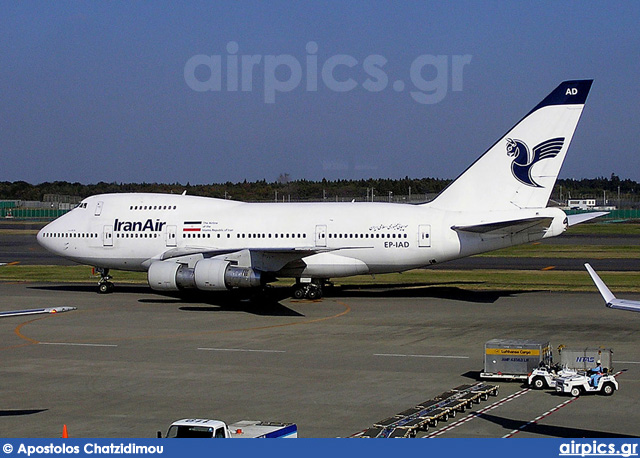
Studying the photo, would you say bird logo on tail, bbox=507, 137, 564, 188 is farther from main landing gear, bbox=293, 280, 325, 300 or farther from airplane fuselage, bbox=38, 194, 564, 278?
main landing gear, bbox=293, 280, 325, 300

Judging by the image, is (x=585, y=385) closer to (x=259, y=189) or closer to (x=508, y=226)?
(x=508, y=226)

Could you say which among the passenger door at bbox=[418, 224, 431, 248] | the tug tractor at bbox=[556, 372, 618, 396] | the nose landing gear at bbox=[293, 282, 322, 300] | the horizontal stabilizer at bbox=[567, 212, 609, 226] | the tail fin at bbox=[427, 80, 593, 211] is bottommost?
the tug tractor at bbox=[556, 372, 618, 396]

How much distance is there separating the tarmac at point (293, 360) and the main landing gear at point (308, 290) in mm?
592

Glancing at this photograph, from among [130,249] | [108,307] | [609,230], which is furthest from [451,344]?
[609,230]

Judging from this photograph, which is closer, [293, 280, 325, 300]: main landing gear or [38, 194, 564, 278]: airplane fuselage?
[38, 194, 564, 278]: airplane fuselage

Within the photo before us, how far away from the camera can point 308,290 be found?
43.2 metres

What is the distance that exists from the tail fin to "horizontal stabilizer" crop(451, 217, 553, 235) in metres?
1.57

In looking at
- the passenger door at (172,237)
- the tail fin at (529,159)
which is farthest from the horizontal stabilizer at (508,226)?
the passenger door at (172,237)

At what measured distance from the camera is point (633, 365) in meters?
25.3

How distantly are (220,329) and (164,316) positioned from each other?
4776 millimetres

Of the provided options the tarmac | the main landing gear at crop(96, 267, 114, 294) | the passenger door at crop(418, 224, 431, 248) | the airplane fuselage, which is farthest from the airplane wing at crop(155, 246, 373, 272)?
the main landing gear at crop(96, 267, 114, 294)

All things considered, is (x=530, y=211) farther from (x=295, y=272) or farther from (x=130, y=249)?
(x=130, y=249)

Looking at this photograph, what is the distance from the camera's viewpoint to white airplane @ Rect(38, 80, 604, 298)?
40000 mm

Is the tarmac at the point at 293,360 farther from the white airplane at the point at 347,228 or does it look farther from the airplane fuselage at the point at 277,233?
the airplane fuselage at the point at 277,233
